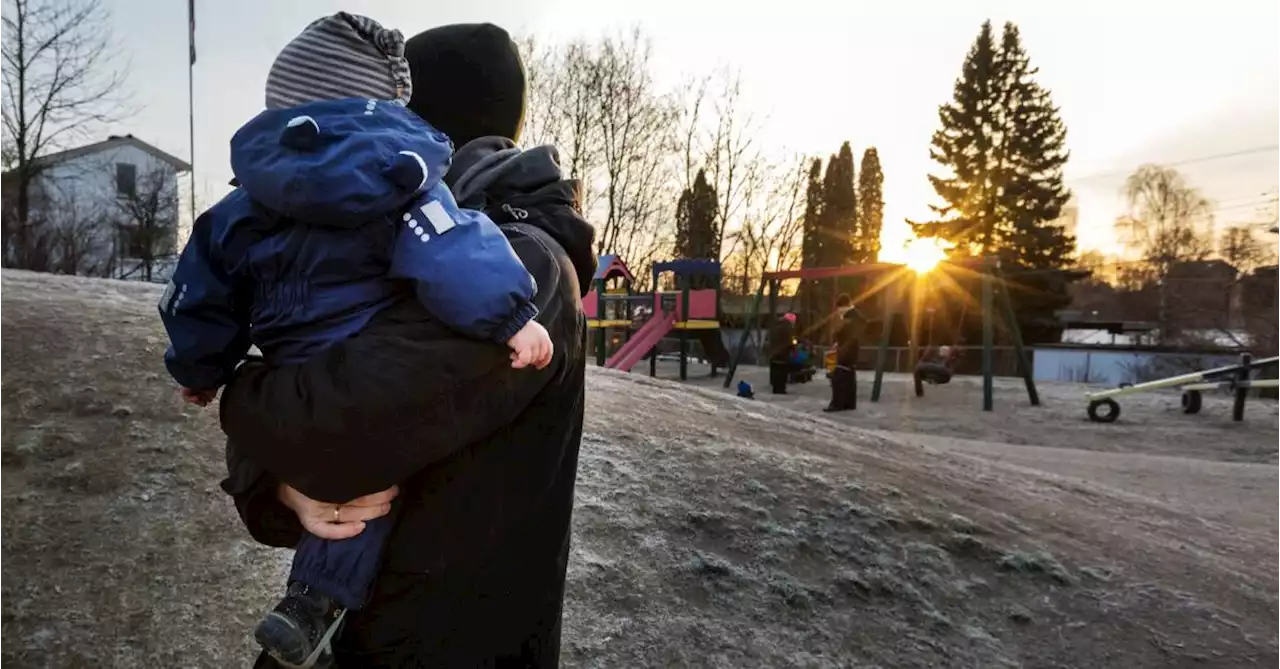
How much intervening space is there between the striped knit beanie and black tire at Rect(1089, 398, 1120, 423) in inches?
503

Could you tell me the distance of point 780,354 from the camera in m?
17.6

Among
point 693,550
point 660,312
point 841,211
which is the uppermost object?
point 841,211

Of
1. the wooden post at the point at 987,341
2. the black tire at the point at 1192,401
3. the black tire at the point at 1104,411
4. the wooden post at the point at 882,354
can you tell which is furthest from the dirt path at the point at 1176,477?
the wooden post at the point at 882,354

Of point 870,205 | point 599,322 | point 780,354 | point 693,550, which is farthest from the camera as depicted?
point 870,205

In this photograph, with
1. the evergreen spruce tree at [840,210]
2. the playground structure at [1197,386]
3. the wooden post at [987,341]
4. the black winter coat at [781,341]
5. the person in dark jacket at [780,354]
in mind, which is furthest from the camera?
the evergreen spruce tree at [840,210]

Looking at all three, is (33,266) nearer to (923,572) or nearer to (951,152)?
(923,572)

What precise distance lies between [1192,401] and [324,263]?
14.4 m

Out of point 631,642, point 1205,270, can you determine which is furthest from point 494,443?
point 1205,270

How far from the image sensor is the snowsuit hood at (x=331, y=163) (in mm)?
1069

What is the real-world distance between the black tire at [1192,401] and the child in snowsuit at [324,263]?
14193mm

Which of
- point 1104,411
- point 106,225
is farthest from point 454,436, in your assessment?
point 106,225

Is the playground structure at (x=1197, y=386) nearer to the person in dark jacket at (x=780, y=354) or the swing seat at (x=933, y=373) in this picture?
the swing seat at (x=933, y=373)

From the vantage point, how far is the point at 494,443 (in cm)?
116

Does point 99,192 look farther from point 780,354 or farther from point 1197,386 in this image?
point 1197,386
